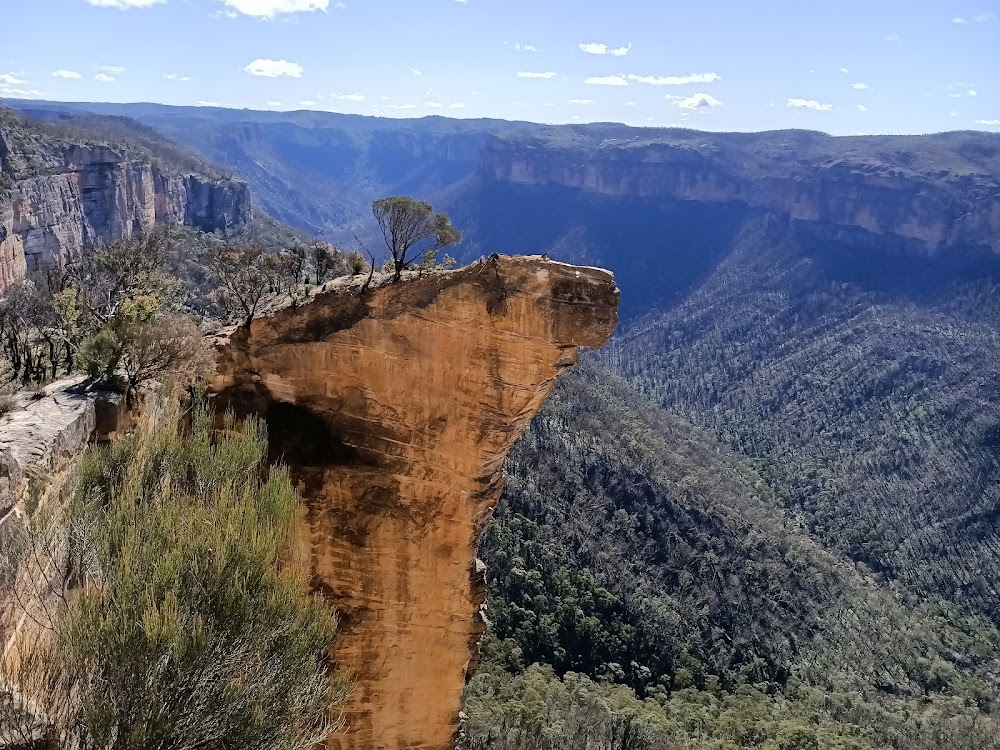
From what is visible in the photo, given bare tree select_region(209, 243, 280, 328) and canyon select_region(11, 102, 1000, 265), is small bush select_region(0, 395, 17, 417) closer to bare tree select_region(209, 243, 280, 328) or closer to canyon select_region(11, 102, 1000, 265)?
bare tree select_region(209, 243, 280, 328)

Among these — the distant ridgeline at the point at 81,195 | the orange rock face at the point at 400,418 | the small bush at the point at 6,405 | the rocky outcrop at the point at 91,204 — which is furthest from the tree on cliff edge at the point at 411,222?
the distant ridgeline at the point at 81,195

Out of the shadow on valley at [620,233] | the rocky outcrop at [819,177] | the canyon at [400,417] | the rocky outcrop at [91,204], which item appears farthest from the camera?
the shadow on valley at [620,233]

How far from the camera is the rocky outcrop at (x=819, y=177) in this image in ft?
344

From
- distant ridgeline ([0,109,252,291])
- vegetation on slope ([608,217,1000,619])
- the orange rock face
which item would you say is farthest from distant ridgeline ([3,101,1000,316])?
the orange rock face

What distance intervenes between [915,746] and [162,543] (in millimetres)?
39425

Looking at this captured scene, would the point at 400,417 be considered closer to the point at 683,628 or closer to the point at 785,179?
the point at 683,628

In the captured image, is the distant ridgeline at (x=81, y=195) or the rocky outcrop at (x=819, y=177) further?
the rocky outcrop at (x=819, y=177)

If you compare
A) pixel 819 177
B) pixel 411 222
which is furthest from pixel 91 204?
pixel 819 177

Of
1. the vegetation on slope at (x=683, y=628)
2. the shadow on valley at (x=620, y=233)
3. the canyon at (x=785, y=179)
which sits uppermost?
the canyon at (x=785, y=179)

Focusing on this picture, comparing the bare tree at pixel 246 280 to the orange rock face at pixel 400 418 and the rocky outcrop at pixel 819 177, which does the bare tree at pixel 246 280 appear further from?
the rocky outcrop at pixel 819 177

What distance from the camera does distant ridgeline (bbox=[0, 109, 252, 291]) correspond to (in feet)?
193

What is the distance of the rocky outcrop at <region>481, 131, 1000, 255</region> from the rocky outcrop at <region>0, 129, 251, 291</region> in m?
82.8

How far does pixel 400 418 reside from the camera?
11648 mm

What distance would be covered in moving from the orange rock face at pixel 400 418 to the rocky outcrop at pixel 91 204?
41.2 metres
